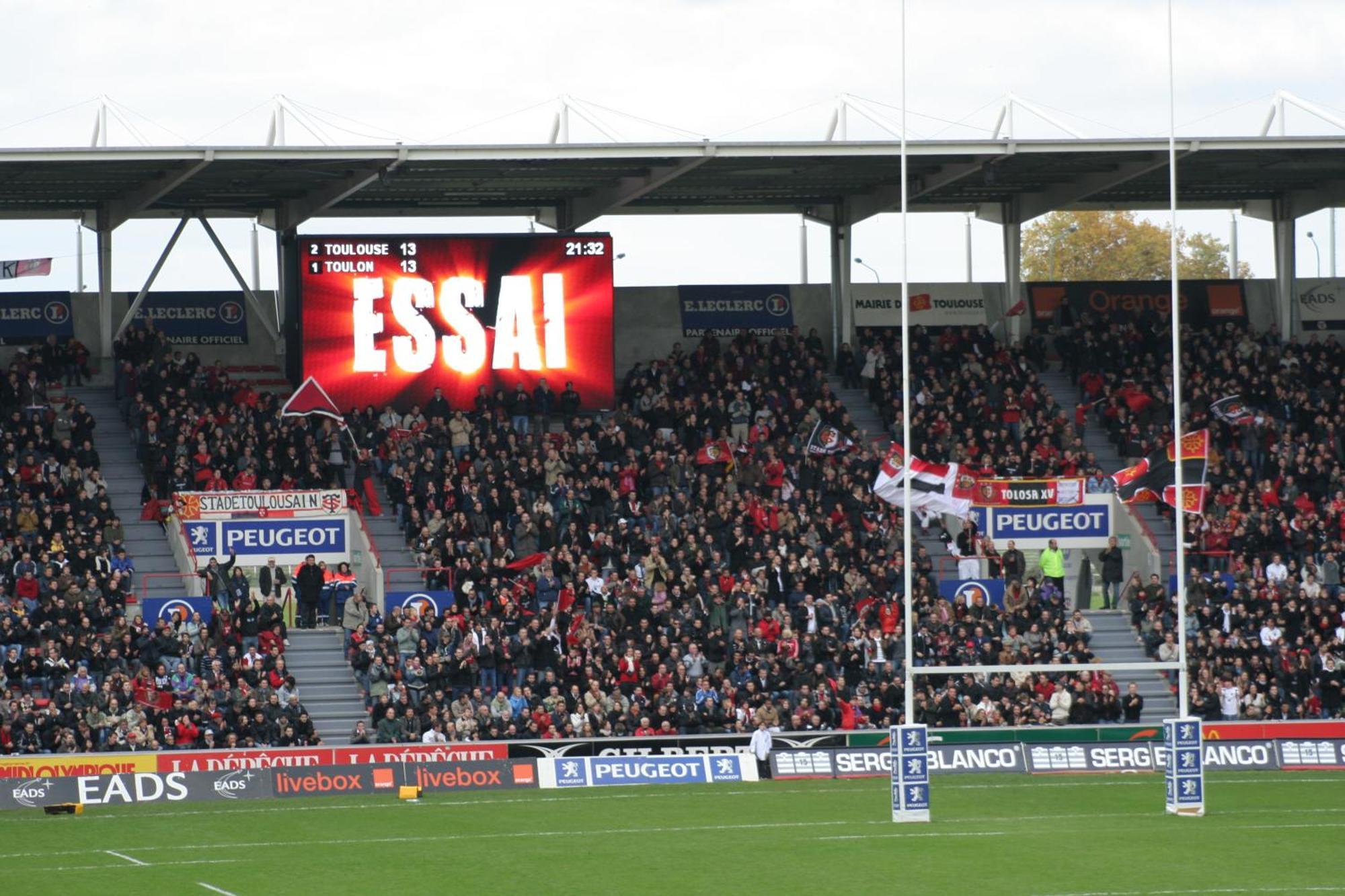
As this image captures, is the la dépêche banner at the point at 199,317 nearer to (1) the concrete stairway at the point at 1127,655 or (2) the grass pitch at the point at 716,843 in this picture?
(2) the grass pitch at the point at 716,843

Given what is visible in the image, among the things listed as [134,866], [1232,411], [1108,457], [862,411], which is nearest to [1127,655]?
[1108,457]

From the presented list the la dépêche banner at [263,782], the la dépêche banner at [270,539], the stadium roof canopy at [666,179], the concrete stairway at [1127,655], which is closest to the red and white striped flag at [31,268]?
the stadium roof canopy at [666,179]

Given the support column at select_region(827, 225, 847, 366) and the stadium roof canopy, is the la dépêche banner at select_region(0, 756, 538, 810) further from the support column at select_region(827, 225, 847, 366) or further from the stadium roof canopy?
the support column at select_region(827, 225, 847, 366)

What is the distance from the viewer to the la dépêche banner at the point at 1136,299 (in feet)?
161

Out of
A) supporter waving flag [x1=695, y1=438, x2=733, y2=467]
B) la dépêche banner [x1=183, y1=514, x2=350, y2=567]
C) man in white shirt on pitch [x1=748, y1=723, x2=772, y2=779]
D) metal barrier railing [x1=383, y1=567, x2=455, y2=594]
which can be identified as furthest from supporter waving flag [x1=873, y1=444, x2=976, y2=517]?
la dépêche banner [x1=183, y1=514, x2=350, y2=567]

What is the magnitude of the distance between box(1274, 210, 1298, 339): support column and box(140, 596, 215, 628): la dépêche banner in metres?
25.9

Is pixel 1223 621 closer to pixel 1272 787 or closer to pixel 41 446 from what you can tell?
pixel 1272 787

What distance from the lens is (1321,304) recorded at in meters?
49.5

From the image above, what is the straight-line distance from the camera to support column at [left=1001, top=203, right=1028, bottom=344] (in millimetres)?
47156

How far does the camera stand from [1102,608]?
40156 millimetres

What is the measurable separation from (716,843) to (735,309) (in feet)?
77.0

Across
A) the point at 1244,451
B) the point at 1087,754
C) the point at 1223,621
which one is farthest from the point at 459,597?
the point at 1244,451

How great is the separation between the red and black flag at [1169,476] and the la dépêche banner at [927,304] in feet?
33.6

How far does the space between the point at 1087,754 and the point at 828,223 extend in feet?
54.9
